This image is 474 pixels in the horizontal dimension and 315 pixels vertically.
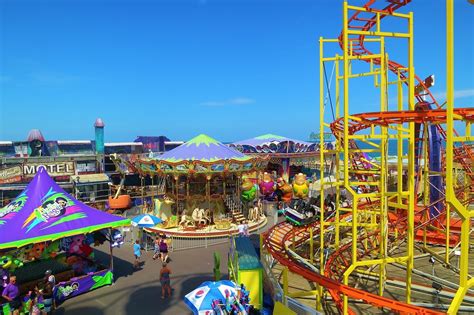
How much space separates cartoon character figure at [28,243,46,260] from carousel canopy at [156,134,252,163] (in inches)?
320

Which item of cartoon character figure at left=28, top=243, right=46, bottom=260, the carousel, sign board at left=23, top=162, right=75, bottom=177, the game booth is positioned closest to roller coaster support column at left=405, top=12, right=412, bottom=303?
the game booth

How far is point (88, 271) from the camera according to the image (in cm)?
1084

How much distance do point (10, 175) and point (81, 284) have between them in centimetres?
1714

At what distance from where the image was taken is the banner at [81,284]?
9.75 m

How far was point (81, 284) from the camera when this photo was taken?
10211 mm

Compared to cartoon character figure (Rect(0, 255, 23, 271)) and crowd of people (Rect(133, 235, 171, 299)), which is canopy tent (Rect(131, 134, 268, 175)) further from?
cartoon character figure (Rect(0, 255, 23, 271))

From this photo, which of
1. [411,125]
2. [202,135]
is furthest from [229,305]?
[202,135]

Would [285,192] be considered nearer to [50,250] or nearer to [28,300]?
[50,250]

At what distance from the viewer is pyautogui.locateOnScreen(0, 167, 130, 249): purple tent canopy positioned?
30.9 feet

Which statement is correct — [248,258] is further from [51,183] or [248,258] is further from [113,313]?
[51,183]

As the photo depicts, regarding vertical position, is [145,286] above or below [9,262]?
below

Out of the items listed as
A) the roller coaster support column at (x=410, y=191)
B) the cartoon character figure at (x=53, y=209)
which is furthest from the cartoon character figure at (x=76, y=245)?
the roller coaster support column at (x=410, y=191)

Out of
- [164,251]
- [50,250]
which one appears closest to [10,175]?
[50,250]

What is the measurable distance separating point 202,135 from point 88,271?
1132 cm
